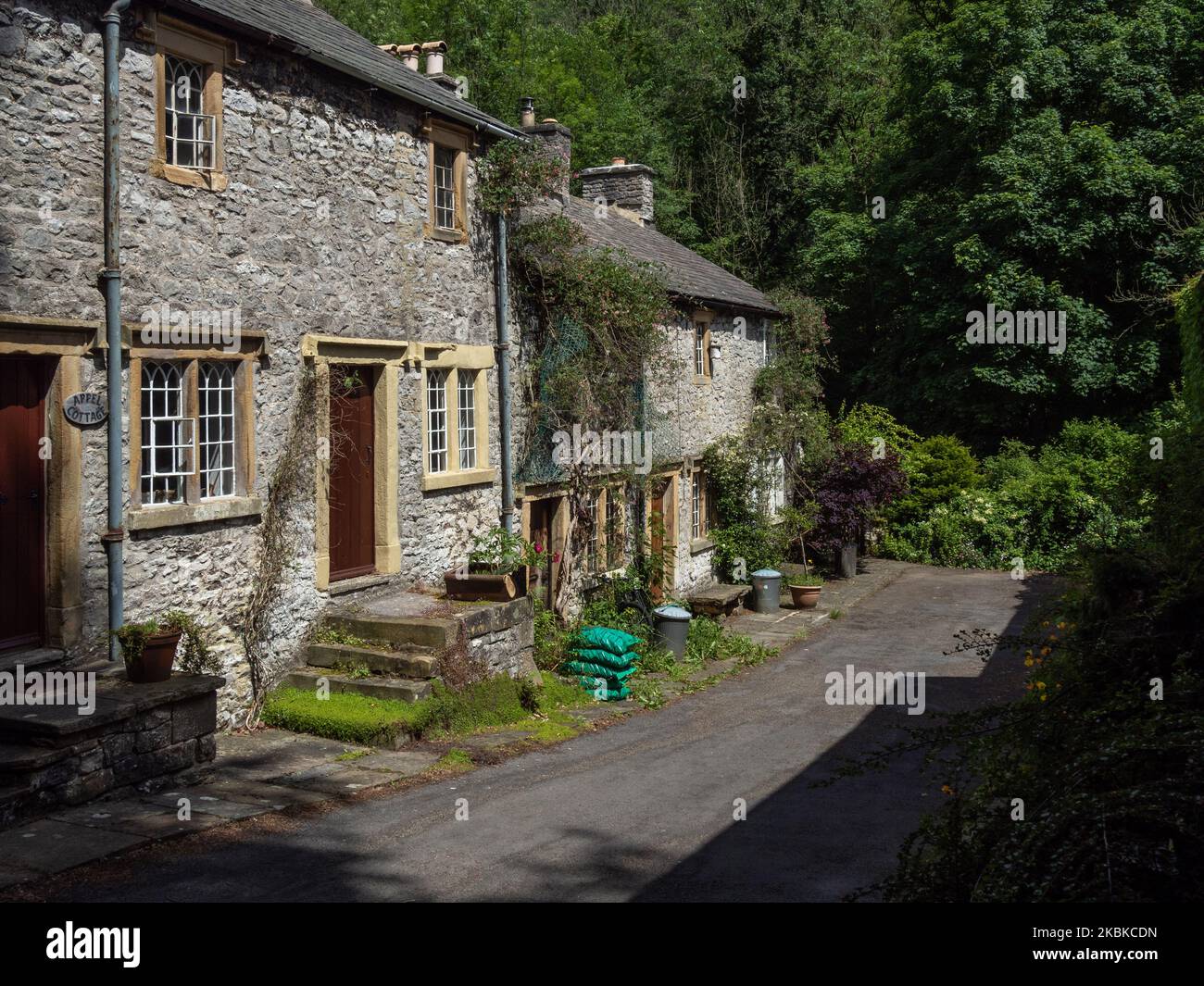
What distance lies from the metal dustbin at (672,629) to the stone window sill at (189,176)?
29.6ft

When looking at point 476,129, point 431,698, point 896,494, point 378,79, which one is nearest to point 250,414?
point 431,698

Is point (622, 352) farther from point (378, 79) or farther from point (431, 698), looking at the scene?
point (431, 698)

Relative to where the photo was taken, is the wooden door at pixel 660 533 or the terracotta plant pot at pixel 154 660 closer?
the terracotta plant pot at pixel 154 660

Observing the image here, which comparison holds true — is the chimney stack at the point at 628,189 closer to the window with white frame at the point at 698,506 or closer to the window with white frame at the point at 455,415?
the window with white frame at the point at 698,506

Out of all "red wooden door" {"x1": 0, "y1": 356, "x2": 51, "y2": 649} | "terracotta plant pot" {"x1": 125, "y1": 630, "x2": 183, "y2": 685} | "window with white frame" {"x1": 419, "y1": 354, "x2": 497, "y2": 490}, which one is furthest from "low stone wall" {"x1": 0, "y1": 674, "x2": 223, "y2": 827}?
→ "window with white frame" {"x1": 419, "y1": 354, "x2": 497, "y2": 490}

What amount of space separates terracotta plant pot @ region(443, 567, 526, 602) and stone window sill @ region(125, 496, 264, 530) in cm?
270

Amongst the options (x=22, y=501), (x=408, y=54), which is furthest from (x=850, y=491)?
(x=22, y=501)

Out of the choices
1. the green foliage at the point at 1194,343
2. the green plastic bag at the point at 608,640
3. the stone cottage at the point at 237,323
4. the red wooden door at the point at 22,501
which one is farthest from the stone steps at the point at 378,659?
the green foliage at the point at 1194,343

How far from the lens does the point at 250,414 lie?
10.3 meters

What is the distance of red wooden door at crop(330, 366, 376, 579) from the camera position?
11.7 meters

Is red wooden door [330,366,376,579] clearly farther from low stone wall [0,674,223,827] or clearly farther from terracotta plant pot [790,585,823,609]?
terracotta plant pot [790,585,823,609]

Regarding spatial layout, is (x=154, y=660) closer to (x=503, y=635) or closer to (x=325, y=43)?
(x=503, y=635)

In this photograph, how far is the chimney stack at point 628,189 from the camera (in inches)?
920
